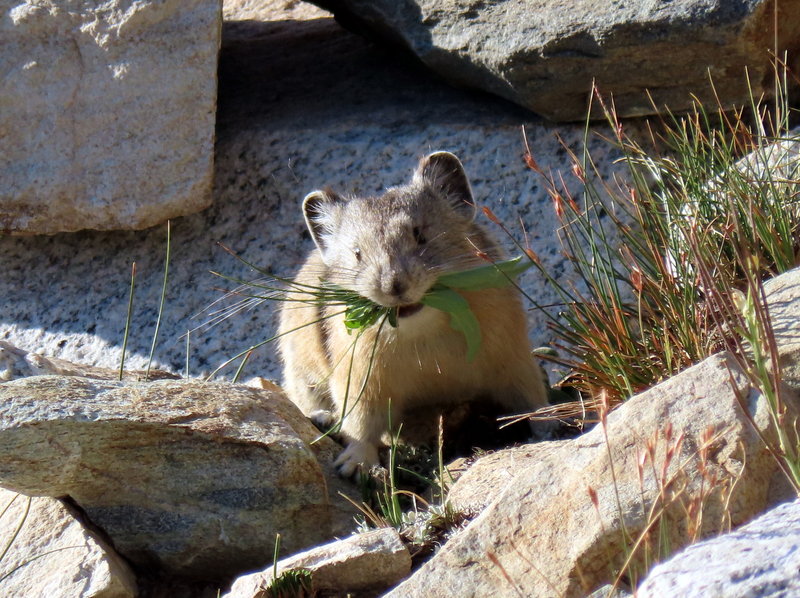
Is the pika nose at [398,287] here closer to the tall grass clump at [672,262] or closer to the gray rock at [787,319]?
the tall grass clump at [672,262]

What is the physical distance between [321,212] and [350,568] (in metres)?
2.83

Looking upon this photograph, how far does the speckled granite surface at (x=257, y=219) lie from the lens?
7555mm

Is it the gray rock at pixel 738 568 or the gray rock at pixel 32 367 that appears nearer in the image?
Result: the gray rock at pixel 738 568

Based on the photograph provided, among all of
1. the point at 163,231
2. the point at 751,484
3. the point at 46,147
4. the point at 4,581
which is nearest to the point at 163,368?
the point at 163,231

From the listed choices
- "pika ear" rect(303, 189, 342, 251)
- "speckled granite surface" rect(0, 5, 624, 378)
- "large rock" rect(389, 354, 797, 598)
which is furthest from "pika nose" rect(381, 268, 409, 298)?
"speckled granite surface" rect(0, 5, 624, 378)

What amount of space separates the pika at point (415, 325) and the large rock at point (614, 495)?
5.87 ft

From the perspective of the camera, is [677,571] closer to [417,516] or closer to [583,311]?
[417,516]

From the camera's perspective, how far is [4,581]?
451 centimetres

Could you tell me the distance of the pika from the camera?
5688 mm

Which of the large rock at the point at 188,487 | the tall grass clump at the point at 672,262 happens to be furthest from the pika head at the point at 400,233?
the large rock at the point at 188,487

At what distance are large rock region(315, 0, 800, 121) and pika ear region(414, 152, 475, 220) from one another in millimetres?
1043

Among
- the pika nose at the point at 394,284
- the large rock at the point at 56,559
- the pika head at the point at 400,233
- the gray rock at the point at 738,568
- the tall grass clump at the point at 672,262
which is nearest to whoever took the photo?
the gray rock at the point at 738,568

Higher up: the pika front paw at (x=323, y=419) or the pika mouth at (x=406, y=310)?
the pika mouth at (x=406, y=310)

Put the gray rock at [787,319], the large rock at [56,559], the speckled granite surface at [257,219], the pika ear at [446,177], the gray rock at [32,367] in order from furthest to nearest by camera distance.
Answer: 1. the speckled granite surface at [257,219]
2. the pika ear at [446,177]
3. the gray rock at [32,367]
4. the large rock at [56,559]
5. the gray rock at [787,319]
